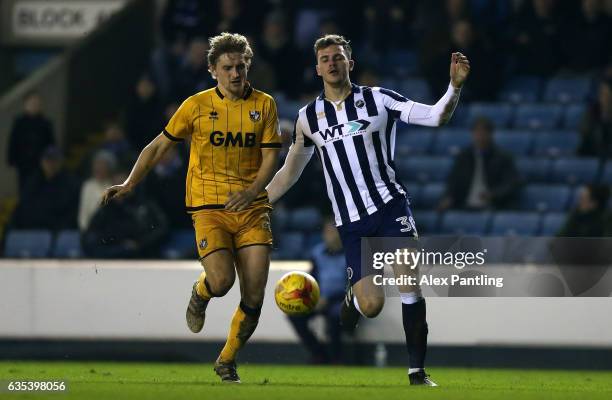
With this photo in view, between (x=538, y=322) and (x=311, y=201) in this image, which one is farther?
(x=311, y=201)

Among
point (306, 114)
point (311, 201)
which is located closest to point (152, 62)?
point (311, 201)

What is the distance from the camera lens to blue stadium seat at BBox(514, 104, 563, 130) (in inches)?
643

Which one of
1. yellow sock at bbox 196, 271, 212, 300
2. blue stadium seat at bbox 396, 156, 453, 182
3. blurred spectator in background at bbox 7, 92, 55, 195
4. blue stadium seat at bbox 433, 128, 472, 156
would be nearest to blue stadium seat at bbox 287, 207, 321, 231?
blue stadium seat at bbox 396, 156, 453, 182

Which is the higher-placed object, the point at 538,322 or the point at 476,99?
the point at 476,99

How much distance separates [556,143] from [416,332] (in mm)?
6727

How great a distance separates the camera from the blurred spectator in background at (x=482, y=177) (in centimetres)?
1516

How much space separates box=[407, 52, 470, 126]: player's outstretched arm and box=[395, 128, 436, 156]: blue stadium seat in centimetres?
655

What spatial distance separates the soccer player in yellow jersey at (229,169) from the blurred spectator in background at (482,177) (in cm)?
541

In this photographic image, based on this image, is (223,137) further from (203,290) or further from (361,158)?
(203,290)

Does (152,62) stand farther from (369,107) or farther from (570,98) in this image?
(369,107)

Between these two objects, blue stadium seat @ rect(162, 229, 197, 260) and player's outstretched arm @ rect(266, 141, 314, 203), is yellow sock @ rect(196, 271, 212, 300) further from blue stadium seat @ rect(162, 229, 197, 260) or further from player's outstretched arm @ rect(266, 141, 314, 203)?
blue stadium seat @ rect(162, 229, 197, 260)

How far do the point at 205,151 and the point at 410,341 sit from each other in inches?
72.3

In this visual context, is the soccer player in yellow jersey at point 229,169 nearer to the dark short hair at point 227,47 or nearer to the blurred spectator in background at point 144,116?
the dark short hair at point 227,47

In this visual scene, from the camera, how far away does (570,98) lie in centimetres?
1653
